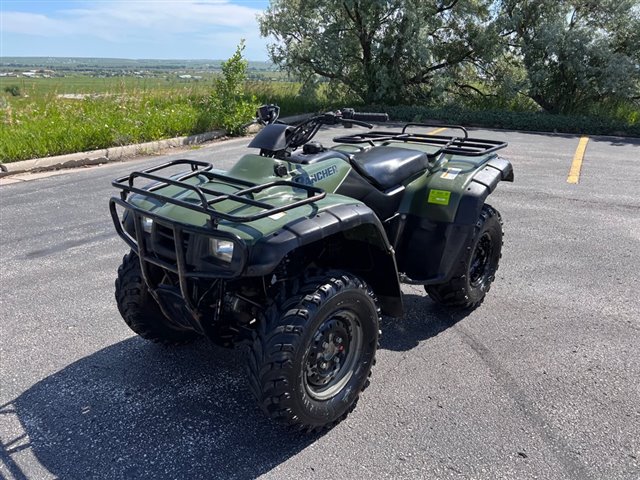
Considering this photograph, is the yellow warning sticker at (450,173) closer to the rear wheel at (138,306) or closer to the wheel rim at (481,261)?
the wheel rim at (481,261)

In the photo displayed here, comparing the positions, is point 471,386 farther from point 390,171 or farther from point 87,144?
point 87,144

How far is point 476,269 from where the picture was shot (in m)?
4.32

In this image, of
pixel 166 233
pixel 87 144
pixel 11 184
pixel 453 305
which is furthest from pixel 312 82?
pixel 166 233

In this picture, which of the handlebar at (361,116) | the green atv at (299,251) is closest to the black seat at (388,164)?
the green atv at (299,251)

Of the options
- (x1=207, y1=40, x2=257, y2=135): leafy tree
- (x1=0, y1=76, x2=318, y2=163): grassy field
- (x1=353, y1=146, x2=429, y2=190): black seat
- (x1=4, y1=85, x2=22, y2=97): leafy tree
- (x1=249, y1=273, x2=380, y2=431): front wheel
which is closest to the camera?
(x1=249, y1=273, x2=380, y2=431): front wheel

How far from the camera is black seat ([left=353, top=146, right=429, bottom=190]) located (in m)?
3.41

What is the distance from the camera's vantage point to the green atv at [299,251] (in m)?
2.46

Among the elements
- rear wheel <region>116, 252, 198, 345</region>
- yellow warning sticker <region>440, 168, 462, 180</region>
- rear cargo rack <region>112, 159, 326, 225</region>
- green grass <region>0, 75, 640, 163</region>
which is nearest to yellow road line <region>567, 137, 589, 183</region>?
green grass <region>0, 75, 640, 163</region>

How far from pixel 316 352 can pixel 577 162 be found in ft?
28.3

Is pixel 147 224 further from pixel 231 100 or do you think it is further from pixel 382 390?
pixel 231 100

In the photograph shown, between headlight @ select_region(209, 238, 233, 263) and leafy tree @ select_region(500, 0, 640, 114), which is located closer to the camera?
headlight @ select_region(209, 238, 233, 263)

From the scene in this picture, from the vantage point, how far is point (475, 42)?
16391 mm

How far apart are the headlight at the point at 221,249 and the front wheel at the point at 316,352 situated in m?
0.32

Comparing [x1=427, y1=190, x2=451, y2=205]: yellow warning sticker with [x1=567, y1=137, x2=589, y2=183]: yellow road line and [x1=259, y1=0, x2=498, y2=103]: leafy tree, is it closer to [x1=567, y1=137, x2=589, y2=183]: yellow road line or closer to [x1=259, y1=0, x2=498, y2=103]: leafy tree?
[x1=567, y1=137, x2=589, y2=183]: yellow road line
